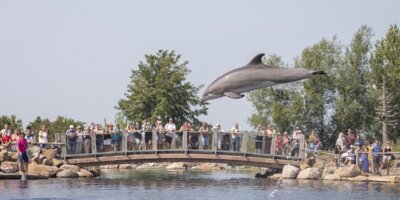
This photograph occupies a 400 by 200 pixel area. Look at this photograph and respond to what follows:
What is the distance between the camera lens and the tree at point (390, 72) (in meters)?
76.2

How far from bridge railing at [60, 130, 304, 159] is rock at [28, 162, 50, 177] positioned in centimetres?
157

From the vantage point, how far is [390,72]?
77.0 meters

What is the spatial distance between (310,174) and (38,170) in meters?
13.5

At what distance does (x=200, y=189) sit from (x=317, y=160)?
342 inches

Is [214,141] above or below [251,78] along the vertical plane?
below

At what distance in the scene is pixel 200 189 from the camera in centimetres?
4341

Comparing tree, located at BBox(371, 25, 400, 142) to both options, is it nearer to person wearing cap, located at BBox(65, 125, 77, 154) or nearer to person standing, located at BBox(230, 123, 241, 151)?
person standing, located at BBox(230, 123, 241, 151)

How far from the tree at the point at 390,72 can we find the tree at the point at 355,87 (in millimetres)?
1587

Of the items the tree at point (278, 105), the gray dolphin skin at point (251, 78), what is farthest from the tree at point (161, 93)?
the gray dolphin skin at point (251, 78)

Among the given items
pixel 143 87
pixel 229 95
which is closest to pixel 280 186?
pixel 229 95

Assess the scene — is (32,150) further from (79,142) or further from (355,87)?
(355,87)

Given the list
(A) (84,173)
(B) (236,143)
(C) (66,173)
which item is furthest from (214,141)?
(A) (84,173)

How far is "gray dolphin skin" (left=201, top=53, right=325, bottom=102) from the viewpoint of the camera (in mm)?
16516

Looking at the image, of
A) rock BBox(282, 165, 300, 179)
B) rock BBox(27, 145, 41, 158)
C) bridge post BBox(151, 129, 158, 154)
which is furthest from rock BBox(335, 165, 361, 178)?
rock BBox(27, 145, 41, 158)
